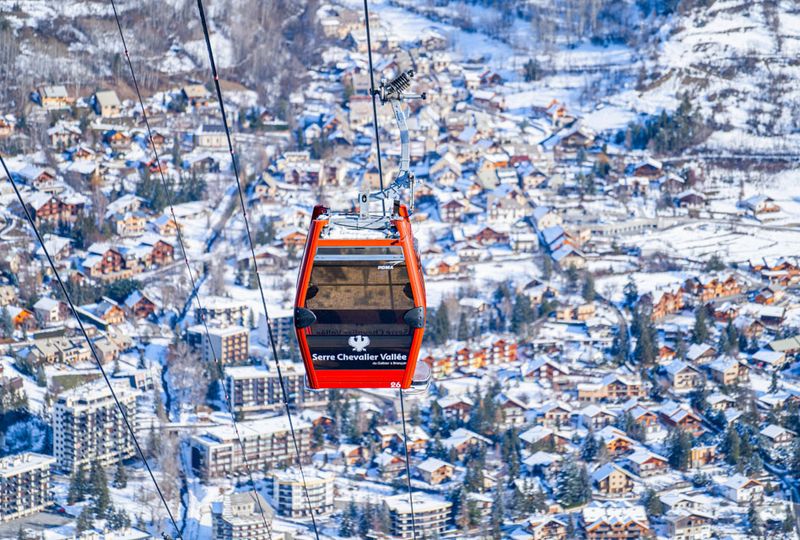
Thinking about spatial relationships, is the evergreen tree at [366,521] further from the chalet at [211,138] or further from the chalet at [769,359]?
the chalet at [211,138]

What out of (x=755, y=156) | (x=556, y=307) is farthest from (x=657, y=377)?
(x=755, y=156)

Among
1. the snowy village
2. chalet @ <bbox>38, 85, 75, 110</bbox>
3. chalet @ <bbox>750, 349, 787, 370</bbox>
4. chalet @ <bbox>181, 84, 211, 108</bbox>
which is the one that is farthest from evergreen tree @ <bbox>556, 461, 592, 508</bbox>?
chalet @ <bbox>38, 85, 75, 110</bbox>

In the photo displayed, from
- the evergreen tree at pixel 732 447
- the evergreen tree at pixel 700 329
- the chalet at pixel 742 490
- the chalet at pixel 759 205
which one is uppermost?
the chalet at pixel 759 205

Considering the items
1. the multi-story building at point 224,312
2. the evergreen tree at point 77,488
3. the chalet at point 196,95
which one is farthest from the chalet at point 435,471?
the chalet at point 196,95

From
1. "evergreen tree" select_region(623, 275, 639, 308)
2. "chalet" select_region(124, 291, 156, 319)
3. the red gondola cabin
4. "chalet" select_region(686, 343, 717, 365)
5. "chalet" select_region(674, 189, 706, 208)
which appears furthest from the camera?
"chalet" select_region(674, 189, 706, 208)

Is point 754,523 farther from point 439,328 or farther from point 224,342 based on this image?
point 224,342

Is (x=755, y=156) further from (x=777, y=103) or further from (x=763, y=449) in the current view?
(x=763, y=449)

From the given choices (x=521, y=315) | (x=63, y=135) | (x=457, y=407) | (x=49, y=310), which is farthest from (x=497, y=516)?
(x=63, y=135)

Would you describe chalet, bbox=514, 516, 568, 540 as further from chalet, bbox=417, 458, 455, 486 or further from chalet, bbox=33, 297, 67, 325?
chalet, bbox=33, 297, 67, 325
